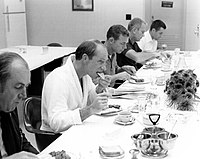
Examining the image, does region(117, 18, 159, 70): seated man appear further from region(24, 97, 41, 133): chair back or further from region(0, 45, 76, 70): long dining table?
region(24, 97, 41, 133): chair back

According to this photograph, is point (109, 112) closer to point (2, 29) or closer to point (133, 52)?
point (133, 52)

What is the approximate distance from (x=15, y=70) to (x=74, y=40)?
19.9ft

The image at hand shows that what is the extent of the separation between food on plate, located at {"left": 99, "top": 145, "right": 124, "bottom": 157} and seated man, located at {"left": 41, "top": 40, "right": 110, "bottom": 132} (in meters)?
0.49

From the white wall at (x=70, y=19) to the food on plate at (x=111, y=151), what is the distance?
18.5 feet

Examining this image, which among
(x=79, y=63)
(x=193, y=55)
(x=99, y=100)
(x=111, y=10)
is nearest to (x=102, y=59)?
(x=79, y=63)

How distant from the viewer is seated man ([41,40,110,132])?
7.92ft

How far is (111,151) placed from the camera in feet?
6.20

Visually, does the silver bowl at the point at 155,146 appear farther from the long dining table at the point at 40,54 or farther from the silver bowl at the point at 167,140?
the long dining table at the point at 40,54

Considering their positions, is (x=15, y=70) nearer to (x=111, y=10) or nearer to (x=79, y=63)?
(x=79, y=63)

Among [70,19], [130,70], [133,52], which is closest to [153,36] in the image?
[133,52]

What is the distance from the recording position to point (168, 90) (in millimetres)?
2828

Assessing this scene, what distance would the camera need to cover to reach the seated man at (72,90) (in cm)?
241

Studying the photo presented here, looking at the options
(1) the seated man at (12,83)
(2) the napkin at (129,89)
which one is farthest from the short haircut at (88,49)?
(1) the seated man at (12,83)

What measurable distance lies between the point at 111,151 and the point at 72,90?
2.80 feet
